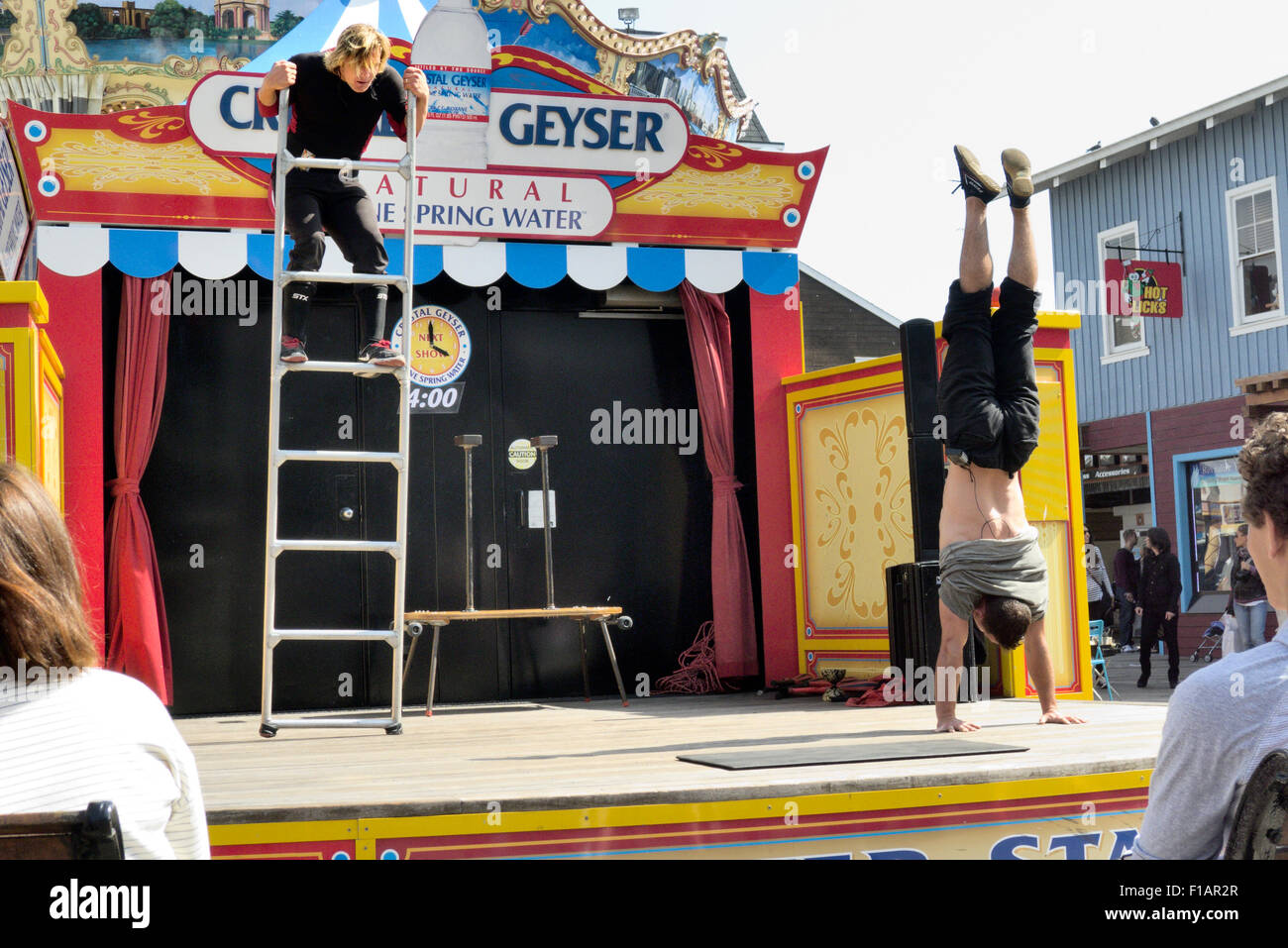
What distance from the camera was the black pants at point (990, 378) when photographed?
4.63 m

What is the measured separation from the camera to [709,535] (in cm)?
807

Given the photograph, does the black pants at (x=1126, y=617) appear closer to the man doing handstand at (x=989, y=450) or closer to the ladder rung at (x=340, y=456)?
the man doing handstand at (x=989, y=450)

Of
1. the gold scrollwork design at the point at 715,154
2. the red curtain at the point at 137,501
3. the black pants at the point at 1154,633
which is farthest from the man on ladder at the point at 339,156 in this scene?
the black pants at the point at 1154,633

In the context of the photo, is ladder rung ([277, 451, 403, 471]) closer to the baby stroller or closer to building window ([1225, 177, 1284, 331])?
the baby stroller

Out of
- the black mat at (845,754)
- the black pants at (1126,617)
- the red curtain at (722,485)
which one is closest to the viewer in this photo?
the black mat at (845,754)

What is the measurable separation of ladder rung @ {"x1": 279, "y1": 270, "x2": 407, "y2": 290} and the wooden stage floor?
1756mm

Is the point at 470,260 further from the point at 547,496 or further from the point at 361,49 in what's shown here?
the point at 361,49

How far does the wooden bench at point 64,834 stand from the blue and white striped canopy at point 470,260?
5.57 meters

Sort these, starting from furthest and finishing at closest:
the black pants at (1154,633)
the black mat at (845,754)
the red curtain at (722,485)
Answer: the black pants at (1154,633) → the red curtain at (722,485) → the black mat at (845,754)

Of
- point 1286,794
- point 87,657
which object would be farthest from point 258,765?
point 1286,794

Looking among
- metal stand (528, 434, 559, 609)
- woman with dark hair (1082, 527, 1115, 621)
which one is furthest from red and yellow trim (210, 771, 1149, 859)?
woman with dark hair (1082, 527, 1115, 621)

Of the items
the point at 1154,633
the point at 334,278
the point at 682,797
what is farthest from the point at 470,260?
the point at 1154,633

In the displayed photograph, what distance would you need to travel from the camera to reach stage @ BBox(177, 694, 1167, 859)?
9.96 feet
